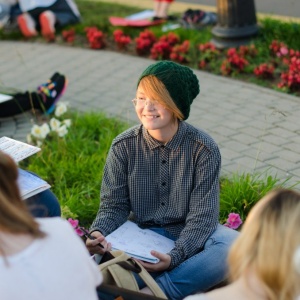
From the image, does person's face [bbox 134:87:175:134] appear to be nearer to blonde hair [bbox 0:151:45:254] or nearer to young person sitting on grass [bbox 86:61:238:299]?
young person sitting on grass [bbox 86:61:238:299]

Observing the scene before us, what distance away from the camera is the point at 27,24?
31.7 feet

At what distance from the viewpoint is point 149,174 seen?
4.04 meters

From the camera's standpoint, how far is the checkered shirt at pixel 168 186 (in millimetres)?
3920

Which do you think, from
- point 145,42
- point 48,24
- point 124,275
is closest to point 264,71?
point 145,42

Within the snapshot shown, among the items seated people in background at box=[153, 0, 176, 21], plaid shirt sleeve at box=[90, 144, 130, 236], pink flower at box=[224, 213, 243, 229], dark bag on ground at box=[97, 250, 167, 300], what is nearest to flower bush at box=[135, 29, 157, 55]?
seated people in background at box=[153, 0, 176, 21]

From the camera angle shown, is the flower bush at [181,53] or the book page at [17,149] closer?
the book page at [17,149]

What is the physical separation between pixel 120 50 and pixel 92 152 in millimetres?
3212

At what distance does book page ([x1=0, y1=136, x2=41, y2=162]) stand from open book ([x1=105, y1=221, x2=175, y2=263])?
1.87ft

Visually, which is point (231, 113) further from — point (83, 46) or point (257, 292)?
point (257, 292)

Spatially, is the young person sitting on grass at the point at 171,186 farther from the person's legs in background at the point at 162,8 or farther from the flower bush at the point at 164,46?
the person's legs in background at the point at 162,8

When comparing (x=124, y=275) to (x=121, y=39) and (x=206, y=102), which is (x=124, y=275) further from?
(x=121, y=39)

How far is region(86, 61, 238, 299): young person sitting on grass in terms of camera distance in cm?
384

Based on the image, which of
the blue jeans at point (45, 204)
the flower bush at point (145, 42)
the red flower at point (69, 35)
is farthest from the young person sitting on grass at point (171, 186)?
the red flower at point (69, 35)

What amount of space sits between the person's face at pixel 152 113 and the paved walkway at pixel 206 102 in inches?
34.3
